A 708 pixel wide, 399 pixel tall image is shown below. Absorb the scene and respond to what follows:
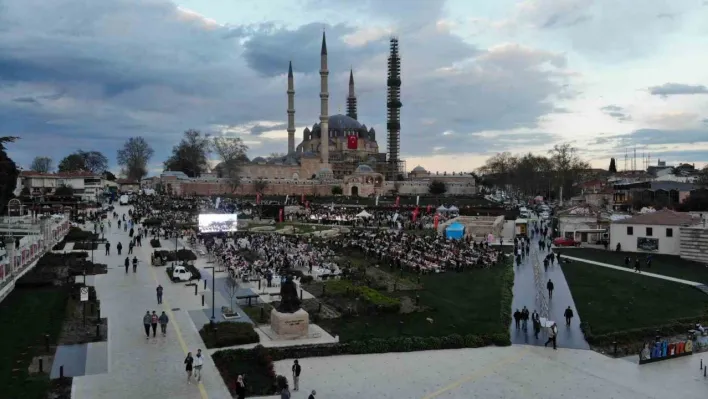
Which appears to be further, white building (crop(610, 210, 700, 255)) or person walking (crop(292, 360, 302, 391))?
white building (crop(610, 210, 700, 255))

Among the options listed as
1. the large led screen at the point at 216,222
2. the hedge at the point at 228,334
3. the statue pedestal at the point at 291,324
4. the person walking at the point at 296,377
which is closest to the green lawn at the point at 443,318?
the statue pedestal at the point at 291,324

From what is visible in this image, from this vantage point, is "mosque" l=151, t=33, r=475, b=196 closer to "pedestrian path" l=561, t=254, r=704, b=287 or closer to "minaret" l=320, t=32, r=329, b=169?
"minaret" l=320, t=32, r=329, b=169

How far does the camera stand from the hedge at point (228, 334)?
13578 millimetres

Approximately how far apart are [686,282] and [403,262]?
11748 millimetres

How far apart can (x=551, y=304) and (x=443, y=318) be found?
4406 millimetres

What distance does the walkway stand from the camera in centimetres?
1480

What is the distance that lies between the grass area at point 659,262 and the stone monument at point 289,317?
1782cm

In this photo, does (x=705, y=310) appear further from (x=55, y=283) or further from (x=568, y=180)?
(x=568, y=180)

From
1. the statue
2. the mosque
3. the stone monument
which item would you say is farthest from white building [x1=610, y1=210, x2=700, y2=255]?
the mosque

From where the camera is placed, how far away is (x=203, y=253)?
29.0m

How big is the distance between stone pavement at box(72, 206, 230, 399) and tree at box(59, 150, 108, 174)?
85423 millimetres

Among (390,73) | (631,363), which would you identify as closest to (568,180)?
(390,73)

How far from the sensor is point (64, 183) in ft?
219

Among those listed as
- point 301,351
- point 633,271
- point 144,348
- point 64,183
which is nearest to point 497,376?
point 301,351
